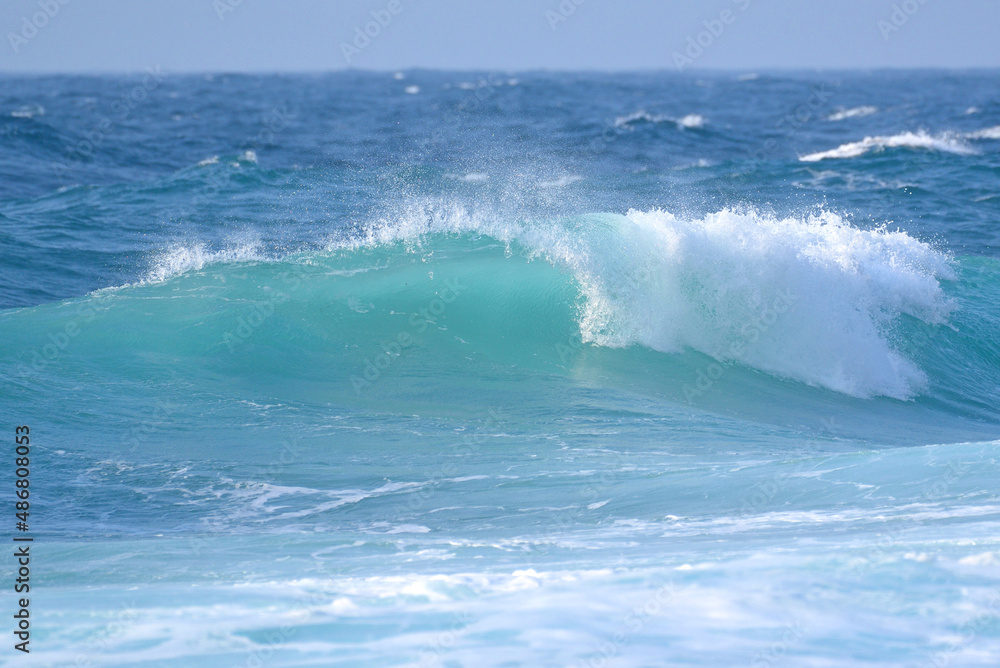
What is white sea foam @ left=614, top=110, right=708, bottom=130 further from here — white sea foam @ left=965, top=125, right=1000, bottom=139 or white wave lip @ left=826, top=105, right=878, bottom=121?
white sea foam @ left=965, top=125, right=1000, bottom=139

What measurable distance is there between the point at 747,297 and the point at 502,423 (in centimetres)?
369

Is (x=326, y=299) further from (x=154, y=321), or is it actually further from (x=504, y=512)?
(x=504, y=512)

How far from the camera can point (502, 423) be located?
8016 mm

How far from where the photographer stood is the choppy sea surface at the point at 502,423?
12.4 feet

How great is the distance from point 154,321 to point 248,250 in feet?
10.4

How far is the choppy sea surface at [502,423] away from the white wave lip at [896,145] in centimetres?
562

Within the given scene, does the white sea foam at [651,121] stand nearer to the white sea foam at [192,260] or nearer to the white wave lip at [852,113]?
the white wave lip at [852,113]

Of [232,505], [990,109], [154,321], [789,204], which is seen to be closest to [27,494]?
[232,505]

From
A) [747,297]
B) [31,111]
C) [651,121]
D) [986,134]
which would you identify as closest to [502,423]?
[747,297]

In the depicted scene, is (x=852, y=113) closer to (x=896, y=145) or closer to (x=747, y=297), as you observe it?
(x=896, y=145)

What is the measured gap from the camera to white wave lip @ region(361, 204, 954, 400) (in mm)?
9867

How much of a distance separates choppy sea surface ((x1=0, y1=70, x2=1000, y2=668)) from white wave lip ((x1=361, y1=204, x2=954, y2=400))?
4 cm

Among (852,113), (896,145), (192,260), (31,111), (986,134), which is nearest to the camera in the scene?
(192,260)

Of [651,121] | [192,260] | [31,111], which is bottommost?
[192,260]
